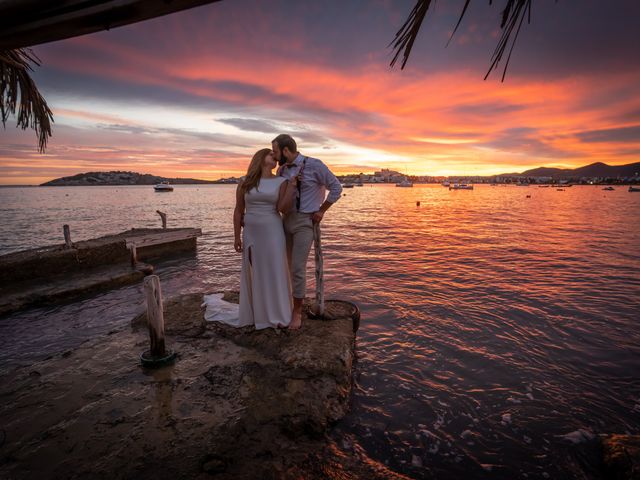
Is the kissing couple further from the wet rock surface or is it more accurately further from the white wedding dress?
the wet rock surface

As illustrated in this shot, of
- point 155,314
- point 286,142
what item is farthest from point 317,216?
point 155,314

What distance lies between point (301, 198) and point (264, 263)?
1.19 m

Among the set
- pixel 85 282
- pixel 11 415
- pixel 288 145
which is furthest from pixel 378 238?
pixel 11 415

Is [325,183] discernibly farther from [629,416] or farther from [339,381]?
[629,416]

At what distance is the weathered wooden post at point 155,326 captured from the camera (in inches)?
185

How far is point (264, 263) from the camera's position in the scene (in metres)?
4.84

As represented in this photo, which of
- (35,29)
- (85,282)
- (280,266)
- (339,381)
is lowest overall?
(85,282)

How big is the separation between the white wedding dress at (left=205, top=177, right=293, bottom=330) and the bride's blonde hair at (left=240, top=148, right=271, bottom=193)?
0.25ft

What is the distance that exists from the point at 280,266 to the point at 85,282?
34.4 feet

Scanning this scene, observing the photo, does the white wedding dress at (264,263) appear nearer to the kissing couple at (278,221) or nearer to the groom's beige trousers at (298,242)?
the kissing couple at (278,221)

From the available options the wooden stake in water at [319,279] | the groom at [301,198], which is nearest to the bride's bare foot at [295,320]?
the groom at [301,198]

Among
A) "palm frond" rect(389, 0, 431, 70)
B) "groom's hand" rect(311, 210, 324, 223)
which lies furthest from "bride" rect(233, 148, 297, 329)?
"palm frond" rect(389, 0, 431, 70)

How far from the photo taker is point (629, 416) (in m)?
4.77

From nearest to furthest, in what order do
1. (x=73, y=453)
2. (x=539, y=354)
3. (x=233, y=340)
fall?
(x=73, y=453) → (x=233, y=340) → (x=539, y=354)
